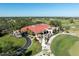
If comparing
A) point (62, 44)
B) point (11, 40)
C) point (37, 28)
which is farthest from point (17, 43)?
point (62, 44)

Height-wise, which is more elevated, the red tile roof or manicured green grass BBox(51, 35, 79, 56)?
the red tile roof

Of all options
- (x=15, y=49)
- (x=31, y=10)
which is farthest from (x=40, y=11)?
(x=15, y=49)

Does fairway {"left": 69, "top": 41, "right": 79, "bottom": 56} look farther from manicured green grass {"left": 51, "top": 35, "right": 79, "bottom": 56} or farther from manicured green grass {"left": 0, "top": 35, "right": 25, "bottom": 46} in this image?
manicured green grass {"left": 0, "top": 35, "right": 25, "bottom": 46}

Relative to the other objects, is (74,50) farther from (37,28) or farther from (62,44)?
(37,28)

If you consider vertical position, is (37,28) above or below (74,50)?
above

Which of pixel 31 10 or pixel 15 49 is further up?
pixel 31 10

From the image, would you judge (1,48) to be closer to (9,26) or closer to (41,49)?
(9,26)

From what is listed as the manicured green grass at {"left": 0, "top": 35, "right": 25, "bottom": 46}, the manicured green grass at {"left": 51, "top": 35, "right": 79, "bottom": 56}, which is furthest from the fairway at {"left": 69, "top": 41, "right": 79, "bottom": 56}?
the manicured green grass at {"left": 0, "top": 35, "right": 25, "bottom": 46}

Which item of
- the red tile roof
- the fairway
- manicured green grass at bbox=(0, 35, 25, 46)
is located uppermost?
the red tile roof
